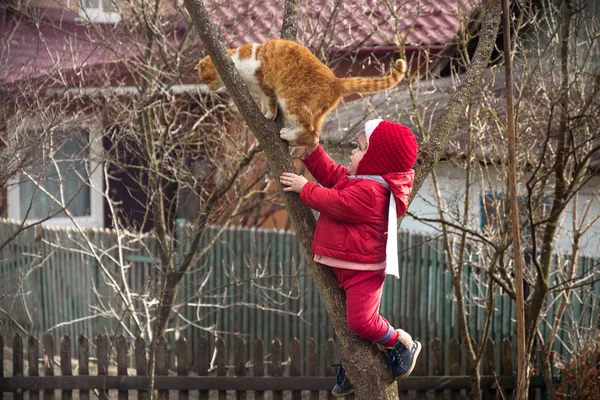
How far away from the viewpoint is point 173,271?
5672 mm

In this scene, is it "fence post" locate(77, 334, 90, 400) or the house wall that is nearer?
"fence post" locate(77, 334, 90, 400)

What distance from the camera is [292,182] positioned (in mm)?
2990

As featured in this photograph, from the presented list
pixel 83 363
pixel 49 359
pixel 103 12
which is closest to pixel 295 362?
pixel 83 363

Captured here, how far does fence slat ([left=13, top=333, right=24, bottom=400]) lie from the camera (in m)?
6.15

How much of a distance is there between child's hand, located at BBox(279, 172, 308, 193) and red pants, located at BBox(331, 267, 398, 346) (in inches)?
15.9

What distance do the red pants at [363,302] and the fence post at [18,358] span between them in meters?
4.04

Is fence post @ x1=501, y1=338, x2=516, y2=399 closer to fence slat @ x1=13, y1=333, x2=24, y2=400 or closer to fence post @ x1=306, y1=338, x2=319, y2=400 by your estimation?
fence post @ x1=306, y1=338, x2=319, y2=400

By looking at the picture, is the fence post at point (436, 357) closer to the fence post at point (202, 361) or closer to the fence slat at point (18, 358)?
the fence post at point (202, 361)

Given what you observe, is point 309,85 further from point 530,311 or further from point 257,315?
point 257,315

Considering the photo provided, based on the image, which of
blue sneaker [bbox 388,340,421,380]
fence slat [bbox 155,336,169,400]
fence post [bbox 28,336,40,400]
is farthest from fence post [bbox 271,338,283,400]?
blue sneaker [bbox 388,340,421,380]

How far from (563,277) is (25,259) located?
632cm

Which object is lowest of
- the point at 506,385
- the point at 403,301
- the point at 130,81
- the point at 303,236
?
the point at 506,385

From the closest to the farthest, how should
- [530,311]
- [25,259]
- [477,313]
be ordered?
[530,311]
[477,313]
[25,259]

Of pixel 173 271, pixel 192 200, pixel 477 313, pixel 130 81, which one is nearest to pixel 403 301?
pixel 477 313
